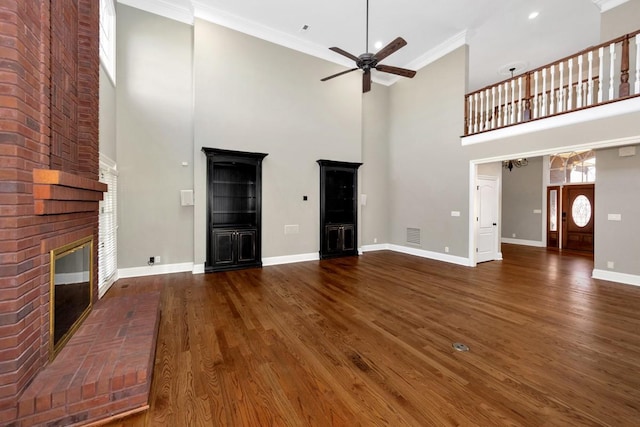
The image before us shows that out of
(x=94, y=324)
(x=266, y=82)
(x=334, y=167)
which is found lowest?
(x=94, y=324)

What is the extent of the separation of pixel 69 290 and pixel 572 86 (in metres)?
8.48

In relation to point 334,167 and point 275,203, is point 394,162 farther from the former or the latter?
point 275,203

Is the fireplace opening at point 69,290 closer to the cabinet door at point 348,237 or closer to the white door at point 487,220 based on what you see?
the cabinet door at point 348,237

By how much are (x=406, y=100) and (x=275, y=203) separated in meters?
4.93

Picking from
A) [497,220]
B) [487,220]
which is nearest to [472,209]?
[487,220]

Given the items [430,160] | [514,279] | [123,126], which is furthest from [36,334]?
[430,160]

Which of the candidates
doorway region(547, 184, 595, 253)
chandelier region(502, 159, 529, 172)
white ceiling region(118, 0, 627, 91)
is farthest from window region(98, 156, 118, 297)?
doorway region(547, 184, 595, 253)

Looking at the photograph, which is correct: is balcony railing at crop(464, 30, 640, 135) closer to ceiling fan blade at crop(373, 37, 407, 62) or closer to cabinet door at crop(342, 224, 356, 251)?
ceiling fan blade at crop(373, 37, 407, 62)

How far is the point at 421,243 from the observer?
7.27 meters

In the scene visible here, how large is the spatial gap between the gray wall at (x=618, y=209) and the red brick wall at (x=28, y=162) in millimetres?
7891

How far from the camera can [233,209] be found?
6.00 metres

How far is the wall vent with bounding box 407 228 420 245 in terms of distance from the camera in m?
7.37

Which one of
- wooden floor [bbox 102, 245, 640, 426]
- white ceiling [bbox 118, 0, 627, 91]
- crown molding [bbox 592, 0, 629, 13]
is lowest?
wooden floor [bbox 102, 245, 640, 426]

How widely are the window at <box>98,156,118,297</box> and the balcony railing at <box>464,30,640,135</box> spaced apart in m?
7.17
